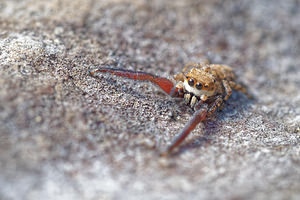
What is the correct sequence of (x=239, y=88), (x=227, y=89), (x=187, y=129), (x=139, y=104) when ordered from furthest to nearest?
(x=239, y=88) → (x=227, y=89) → (x=139, y=104) → (x=187, y=129)

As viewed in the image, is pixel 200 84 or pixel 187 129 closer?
pixel 187 129

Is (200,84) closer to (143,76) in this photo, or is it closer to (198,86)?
(198,86)

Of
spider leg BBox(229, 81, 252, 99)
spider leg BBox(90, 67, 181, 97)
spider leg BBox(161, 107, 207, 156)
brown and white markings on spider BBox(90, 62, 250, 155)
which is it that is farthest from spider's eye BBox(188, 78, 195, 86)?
spider leg BBox(229, 81, 252, 99)

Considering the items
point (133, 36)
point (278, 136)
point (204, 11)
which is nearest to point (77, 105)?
point (133, 36)

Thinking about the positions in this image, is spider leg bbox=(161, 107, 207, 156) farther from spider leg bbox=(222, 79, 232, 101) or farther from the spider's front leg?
spider leg bbox=(222, 79, 232, 101)

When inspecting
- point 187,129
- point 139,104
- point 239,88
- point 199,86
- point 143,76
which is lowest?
point 187,129

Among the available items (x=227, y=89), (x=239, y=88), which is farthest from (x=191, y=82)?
(x=239, y=88)

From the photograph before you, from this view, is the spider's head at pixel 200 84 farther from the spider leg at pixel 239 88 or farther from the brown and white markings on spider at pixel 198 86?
the spider leg at pixel 239 88

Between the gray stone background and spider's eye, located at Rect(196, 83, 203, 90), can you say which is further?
spider's eye, located at Rect(196, 83, 203, 90)
